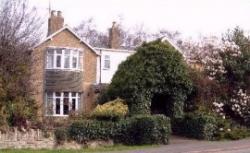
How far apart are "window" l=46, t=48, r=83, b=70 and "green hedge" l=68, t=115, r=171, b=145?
19348 millimetres

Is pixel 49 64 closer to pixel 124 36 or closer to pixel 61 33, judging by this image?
pixel 61 33

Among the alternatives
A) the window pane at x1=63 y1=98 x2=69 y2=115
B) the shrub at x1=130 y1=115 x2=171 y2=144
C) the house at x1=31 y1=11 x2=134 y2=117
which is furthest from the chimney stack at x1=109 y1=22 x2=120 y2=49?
the shrub at x1=130 y1=115 x2=171 y2=144

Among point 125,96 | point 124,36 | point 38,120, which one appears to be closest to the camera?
point 38,120

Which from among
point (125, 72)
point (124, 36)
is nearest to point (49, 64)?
point (125, 72)

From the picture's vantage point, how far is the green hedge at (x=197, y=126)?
3078cm

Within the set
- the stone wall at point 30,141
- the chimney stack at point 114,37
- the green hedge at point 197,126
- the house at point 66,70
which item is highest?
the chimney stack at point 114,37

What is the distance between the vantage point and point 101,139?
28578 mm

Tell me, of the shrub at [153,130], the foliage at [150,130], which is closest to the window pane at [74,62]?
the foliage at [150,130]

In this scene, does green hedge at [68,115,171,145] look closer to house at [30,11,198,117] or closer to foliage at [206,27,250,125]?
foliage at [206,27,250,125]

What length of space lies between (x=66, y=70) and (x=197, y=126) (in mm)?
18994

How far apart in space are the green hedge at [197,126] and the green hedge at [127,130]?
2.74 meters

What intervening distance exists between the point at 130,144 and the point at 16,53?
23.2ft

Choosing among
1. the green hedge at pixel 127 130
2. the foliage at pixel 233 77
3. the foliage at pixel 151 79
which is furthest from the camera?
the foliage at pixel 233 77

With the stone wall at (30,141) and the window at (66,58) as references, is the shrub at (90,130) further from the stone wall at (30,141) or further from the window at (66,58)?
the window at (66,58)
